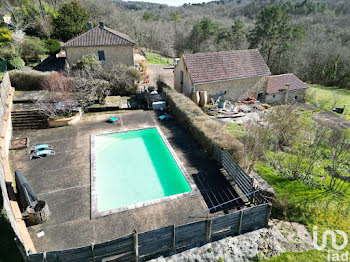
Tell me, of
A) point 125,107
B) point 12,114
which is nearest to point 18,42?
point 12,114

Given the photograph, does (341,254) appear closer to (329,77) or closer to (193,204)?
(193,204)

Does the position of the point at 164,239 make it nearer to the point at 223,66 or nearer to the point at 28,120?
the point at 28,120

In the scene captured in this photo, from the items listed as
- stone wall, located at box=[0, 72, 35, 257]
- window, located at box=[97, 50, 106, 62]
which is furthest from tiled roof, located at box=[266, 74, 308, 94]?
stone wall, located at box=[0, 72, 35, 257]

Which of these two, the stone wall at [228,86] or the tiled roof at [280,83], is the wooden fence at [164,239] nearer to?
the stone wall at [228,86]

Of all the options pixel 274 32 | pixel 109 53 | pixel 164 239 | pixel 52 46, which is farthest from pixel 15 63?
pixel 274 32

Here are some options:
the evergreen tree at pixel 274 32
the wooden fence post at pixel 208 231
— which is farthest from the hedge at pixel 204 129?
the evergreen tree at pixel 274 32

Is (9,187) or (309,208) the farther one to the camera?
(9,187)
